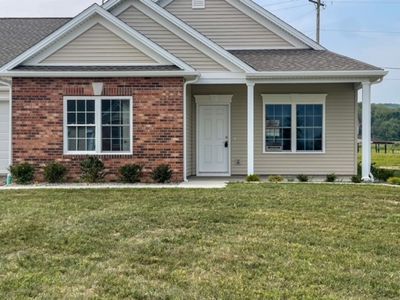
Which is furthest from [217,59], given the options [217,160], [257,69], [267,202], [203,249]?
[203,249]

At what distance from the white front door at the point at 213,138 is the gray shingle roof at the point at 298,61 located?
73.5 inches

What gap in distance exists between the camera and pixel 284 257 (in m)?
6.57

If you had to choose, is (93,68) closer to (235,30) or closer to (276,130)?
(235,30)

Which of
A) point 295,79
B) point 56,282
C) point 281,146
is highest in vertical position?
point 295,79

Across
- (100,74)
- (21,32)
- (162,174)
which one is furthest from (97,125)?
(21,32)

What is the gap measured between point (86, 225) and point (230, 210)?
2552 millimetres

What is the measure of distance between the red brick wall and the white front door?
8.88 feet

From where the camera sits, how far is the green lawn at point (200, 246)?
547 centimetres

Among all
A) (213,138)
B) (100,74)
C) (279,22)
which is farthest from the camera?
(279,22)

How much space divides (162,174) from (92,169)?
1.85 metres

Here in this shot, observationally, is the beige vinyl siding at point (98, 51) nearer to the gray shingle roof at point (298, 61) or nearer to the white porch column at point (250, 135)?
the white porch column at point (250, 135)

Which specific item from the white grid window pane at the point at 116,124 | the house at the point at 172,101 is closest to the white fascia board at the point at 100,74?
the house at the point at 172,101

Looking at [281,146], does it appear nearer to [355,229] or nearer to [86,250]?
[355,229]

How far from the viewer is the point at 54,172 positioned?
14.7 meters
